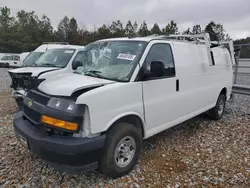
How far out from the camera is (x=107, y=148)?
2676mm

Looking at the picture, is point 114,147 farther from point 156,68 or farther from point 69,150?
point 156,68

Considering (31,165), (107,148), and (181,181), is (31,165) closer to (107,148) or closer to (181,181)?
(107,148)

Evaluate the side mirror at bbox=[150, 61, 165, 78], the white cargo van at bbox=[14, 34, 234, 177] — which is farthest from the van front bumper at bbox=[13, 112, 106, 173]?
the side mirror at bbox=[150, 61, 165, 78]

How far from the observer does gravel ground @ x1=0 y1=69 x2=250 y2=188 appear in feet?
9.49

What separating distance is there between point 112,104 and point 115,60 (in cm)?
94

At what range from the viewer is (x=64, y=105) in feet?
8.29

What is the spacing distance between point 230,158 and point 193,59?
6.58ft

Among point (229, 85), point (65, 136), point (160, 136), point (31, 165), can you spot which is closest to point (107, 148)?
point (65, 136)

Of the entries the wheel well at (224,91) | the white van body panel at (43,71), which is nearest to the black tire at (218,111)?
the wheel well at (224,91)

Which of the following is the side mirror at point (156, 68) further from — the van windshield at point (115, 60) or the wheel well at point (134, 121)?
the wheel well at point (134, 121)

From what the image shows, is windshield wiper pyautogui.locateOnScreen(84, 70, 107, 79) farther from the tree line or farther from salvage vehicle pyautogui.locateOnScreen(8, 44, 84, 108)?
the tree line

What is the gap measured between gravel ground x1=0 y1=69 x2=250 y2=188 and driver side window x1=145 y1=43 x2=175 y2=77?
1.47 metres

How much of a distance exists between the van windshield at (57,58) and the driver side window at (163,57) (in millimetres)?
3896

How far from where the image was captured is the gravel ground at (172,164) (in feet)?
9.49
